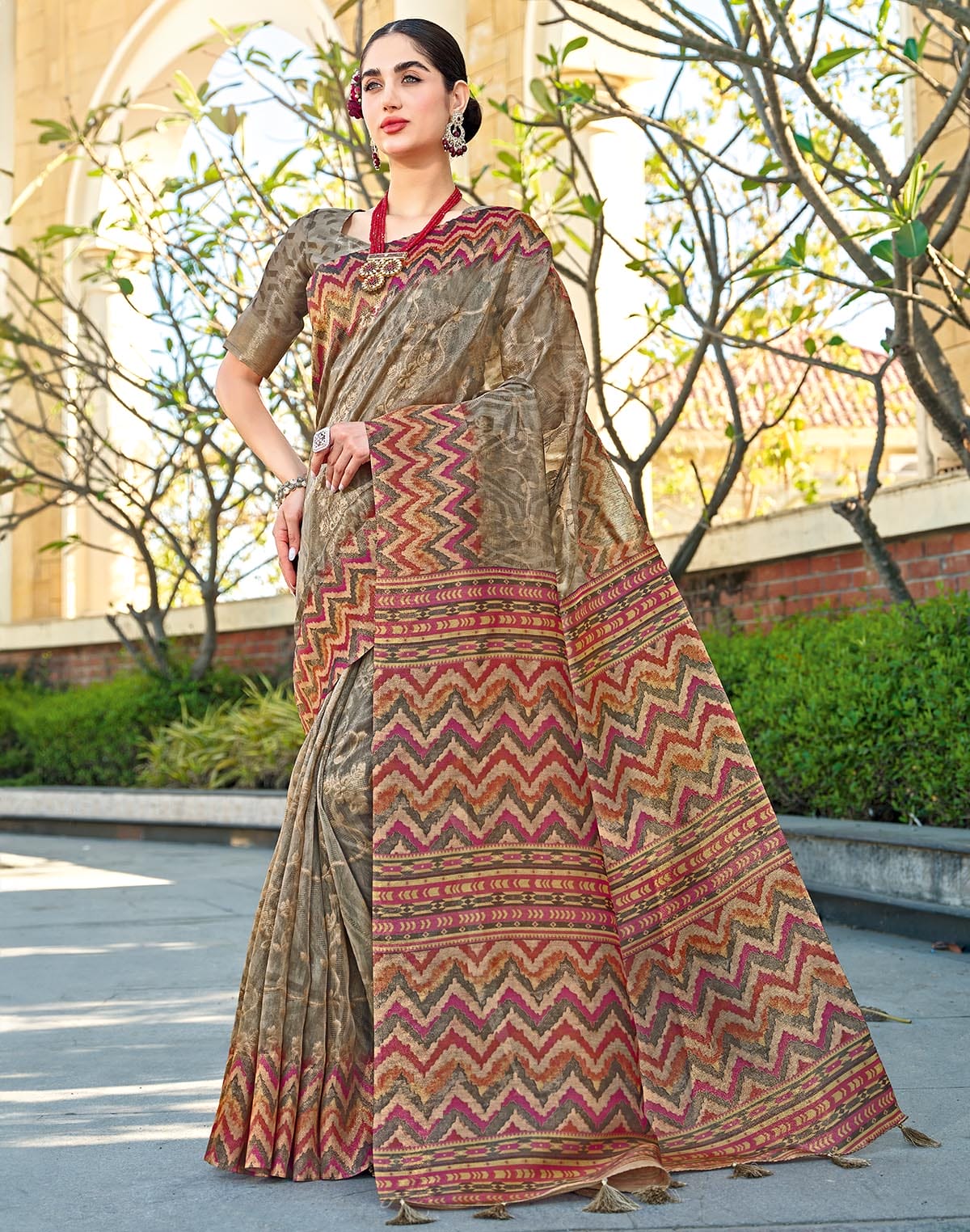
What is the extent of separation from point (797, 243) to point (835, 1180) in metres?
3.00

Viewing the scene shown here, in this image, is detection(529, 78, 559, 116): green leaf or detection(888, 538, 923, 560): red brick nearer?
detection(529, 78, 559, 116): green leaf

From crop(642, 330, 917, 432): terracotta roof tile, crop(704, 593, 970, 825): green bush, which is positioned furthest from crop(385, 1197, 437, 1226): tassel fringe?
crop(642, 330, 917, 432): terracotta roof tile

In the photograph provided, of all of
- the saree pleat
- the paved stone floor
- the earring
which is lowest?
the paved stone floor

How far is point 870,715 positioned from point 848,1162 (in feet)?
10.3

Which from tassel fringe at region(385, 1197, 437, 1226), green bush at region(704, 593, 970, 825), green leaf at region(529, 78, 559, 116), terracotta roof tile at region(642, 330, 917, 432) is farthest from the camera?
terracotta roof tile at region(642, 330, 917, 432)

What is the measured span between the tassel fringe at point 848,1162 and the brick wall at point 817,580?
3881mm

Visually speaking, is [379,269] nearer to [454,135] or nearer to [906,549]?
[454,135]

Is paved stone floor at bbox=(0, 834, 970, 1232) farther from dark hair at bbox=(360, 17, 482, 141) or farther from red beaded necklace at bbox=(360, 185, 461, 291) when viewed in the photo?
dark hair at bbox=(360, 17, 482, 141)

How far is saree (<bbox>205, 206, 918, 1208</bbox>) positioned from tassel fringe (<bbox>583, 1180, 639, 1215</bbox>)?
0.18ft

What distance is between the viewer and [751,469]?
12727 millimetres

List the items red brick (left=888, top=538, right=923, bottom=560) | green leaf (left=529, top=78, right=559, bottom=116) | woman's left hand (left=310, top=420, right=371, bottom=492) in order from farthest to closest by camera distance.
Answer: red brick (left=888, top=538, right=923, bottom=560)
green leaf (left=529, top=78, right=559, bottom=116)
woman's left hand (left=310, top=420, right=371, bottom=492)

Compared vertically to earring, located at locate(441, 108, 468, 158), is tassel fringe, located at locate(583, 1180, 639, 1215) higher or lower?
lower

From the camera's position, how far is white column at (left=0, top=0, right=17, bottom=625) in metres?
14.4

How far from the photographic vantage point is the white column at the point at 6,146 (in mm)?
14368
